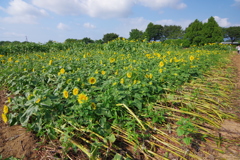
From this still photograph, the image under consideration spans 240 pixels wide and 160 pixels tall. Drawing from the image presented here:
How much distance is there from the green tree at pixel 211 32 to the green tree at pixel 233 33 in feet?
165

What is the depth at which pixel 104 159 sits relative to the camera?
1.19 meters

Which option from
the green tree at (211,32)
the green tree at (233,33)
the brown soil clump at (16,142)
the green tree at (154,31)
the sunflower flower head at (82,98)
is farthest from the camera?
the green tree at (154,31)

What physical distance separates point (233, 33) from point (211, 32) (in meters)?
53.3

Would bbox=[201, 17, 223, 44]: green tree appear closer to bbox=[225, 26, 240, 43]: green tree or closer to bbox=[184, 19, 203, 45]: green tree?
bbox=[184, 19, 203, 45]: green tree

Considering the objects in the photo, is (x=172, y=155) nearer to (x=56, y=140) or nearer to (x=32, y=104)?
(x=56, y=140)

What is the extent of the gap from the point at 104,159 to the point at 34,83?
1.82m

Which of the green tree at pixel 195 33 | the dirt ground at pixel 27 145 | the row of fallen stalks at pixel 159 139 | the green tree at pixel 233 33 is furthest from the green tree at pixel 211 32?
the green tree at pixel 233 33

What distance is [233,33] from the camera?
5919cm

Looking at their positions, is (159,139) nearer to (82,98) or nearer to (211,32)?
(82,98)

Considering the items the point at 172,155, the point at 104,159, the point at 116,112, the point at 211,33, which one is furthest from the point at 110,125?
the point at 211,33

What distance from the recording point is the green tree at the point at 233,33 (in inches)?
2292

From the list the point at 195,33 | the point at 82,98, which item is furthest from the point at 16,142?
the point at 195,33

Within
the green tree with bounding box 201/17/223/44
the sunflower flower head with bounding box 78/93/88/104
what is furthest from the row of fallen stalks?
the green tree with bounding box 201/17/223/44

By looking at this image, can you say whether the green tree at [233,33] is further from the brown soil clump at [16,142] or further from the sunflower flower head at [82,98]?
the brown soil clump at [16,142]
